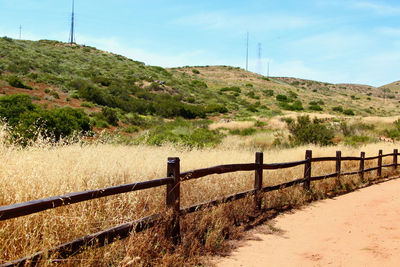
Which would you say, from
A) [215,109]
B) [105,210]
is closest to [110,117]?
[215,109]

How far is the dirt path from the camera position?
16.3ft

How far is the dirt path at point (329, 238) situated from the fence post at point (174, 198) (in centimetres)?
71

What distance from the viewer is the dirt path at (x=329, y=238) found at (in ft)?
16.3

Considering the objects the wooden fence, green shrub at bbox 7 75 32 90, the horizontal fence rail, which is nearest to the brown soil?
green shrub at bbox 7 75 32 90

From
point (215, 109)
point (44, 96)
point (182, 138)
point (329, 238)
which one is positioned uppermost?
point (215, 109)

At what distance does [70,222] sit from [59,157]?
260cm

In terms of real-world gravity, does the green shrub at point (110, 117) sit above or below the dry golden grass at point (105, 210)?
above

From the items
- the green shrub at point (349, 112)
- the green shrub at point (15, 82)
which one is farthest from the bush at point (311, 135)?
the green shrub at point (349, 112)

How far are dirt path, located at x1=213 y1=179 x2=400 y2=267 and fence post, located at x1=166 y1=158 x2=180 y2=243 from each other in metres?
0.71

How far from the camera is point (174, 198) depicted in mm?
4828

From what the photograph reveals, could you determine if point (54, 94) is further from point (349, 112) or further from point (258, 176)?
point (349, 112)

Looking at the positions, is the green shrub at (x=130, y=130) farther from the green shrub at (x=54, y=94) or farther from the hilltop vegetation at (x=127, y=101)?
the green shrub at (x=54, y=94)

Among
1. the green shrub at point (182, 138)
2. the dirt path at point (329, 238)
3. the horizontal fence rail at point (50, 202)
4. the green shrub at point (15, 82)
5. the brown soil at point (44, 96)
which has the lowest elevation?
the dirt path at point (329, 238)

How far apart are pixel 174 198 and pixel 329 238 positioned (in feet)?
10.2
